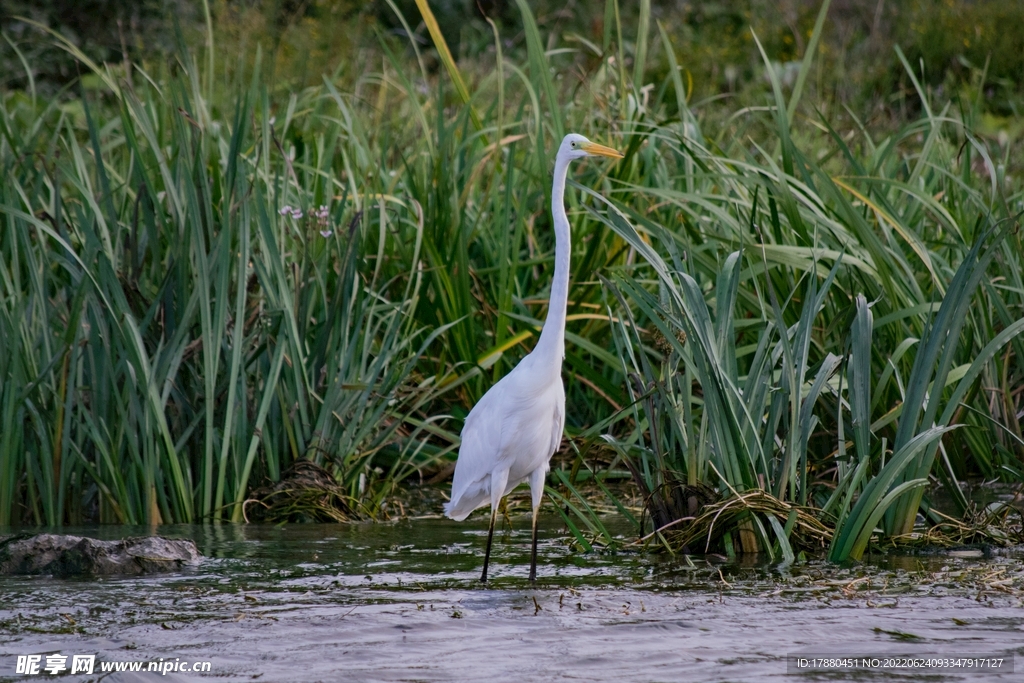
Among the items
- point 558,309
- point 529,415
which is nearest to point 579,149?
point 558,309

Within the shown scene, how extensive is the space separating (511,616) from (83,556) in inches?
55.4

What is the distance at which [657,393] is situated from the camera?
167 inches

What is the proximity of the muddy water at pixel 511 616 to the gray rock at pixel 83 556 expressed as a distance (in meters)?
0.08

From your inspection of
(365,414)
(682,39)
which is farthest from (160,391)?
(682,39)

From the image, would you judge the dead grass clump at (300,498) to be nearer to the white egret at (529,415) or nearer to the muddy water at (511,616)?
the muddy water at (511,616)

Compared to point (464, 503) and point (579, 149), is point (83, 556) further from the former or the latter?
point (579, 149)

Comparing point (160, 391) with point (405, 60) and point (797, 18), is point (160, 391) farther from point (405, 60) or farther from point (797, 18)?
point (797, 18)

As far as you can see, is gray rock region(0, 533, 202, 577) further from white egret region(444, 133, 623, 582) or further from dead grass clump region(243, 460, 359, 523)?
white egret region(444, 133, 623, 582)

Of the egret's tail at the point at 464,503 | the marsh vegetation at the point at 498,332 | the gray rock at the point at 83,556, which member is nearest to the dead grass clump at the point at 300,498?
the marsh vegetation at the point at 498,332

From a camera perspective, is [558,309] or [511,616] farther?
[558,309]

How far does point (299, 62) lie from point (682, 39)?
703 cm

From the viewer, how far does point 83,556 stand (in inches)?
149

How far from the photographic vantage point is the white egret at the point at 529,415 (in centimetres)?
409

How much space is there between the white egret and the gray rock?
40.7 inches
